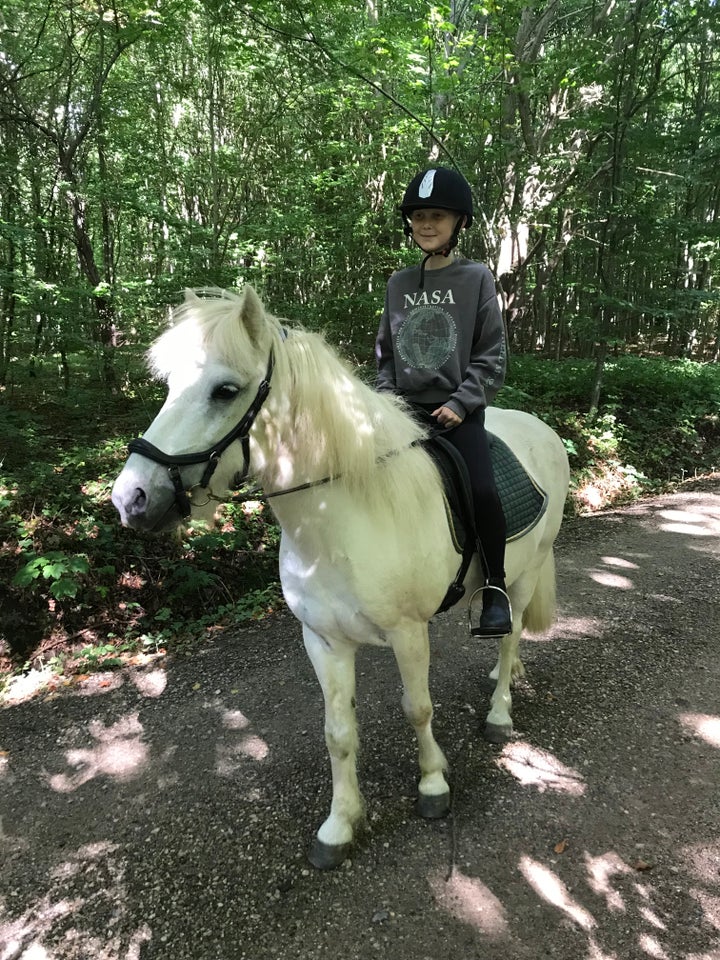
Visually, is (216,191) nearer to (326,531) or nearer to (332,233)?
(332,233)

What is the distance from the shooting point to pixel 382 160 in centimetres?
830

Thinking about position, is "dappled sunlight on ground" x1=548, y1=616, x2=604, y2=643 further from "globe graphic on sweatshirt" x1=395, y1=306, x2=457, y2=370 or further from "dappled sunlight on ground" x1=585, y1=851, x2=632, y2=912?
"globe graphic on sweatshirt" x1=395, y1=306, x2=457, y2=370

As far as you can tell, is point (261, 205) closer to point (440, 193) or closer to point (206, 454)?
point (440, 193)

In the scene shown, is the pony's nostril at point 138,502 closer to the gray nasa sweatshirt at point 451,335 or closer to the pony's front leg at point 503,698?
the gray nasa sweatshirt at point 451,335

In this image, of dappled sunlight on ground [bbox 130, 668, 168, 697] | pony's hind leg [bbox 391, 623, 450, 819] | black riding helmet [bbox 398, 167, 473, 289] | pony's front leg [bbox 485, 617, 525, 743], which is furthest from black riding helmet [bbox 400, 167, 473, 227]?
dappled sunlight on ground [bbox 130, 668, 168, 697]

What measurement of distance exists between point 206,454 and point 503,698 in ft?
8.04

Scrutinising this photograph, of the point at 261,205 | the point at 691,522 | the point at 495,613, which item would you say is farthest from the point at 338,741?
the point at 261,205

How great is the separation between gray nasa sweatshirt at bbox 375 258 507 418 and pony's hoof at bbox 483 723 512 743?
1.85m

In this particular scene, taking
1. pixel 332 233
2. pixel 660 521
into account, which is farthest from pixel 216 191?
pixel 660 521

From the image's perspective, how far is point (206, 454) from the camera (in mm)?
1587

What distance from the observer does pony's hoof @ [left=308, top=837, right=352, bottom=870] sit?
7.61ft

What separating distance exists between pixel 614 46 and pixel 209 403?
8.97 m

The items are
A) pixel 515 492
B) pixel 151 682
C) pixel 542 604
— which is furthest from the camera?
pixel 151 682

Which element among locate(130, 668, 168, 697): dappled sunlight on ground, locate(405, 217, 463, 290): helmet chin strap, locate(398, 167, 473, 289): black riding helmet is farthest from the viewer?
locate(130, 668, 168, 697): dappled sunlight on ground
